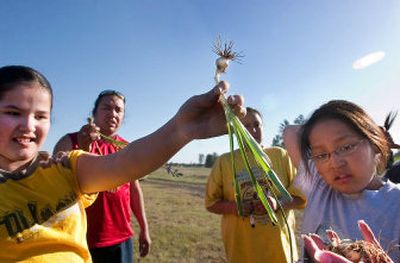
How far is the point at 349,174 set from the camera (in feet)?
7.56

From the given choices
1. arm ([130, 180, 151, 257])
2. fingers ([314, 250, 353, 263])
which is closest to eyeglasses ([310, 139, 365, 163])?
fingers ([314, 250, 353, 263])

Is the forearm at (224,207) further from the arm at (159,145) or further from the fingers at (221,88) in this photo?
the fingers at (221,88)

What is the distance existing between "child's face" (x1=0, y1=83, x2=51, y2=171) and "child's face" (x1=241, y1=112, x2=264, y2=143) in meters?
2.31

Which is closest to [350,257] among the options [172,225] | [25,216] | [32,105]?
[25,216]

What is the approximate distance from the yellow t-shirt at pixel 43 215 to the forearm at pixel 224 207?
1691 millimetres

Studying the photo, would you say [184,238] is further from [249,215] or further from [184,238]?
[249,215]

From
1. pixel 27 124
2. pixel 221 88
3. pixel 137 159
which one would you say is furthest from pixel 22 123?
pixel 221 88

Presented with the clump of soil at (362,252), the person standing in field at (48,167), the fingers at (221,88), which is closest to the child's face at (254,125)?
the person standing in field at (48,167)

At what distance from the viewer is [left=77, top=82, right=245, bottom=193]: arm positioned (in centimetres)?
179

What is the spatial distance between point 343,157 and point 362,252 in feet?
2.89

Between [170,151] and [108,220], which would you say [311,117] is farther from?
[108,220]

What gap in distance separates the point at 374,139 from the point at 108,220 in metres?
2.57

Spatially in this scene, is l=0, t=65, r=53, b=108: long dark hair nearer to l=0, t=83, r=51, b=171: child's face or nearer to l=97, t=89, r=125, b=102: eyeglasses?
l=0, t=83, r=51, b=171: child's face

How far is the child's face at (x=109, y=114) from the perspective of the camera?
4000 millimetres
